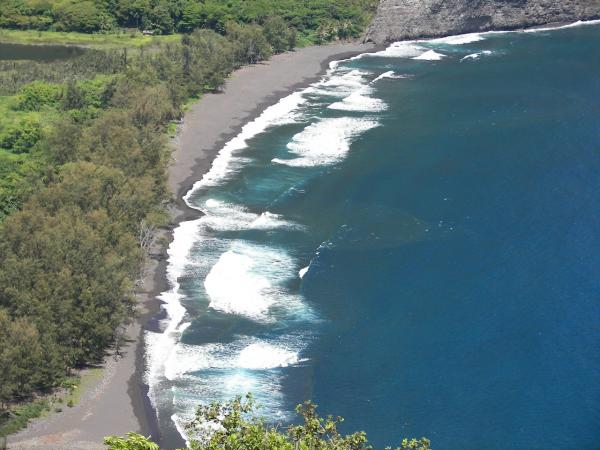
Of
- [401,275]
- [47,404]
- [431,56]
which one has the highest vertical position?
[431,56]

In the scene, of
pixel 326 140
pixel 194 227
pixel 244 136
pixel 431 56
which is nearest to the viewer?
pixel 194 227

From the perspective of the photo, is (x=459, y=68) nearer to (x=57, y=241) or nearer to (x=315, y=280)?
(x=315, y=280)

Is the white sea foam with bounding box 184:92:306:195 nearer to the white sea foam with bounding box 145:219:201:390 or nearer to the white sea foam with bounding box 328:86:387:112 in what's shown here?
the white sea foam with bounding box 328:86:387:112

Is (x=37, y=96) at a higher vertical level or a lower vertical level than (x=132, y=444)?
lower

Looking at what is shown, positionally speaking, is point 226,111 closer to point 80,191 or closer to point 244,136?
point 244,136

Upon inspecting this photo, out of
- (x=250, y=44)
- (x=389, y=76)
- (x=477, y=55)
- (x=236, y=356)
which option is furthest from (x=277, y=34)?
(x=236, y=356)

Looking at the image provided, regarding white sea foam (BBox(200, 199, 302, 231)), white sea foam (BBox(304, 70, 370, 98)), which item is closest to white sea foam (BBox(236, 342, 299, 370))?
white sea foam (BBox(200, 199, 302, 231))
